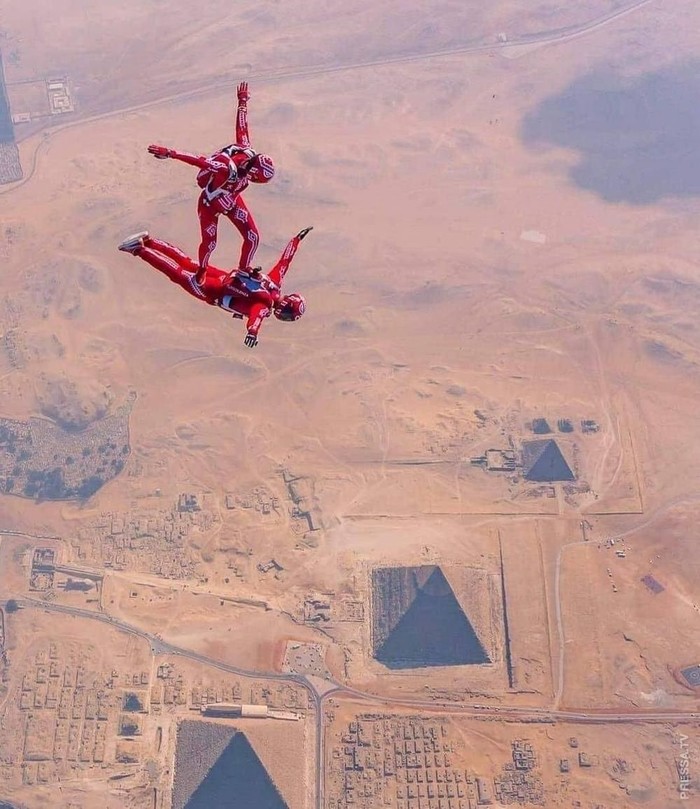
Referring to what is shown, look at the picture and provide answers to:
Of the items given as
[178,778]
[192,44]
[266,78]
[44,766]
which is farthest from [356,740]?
[192,44]

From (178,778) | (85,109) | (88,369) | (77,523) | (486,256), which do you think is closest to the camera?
(178,778)

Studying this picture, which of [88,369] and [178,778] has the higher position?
[88,369]

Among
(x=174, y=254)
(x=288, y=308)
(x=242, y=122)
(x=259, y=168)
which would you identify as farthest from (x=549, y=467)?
(x=174, y=254)

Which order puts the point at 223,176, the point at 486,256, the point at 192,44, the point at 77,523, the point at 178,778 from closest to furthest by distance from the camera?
the point at 223,176
the point at 178,778
the point at 77,523
the point at 486,256
the point at 192,44

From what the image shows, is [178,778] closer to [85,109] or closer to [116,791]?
[116,791]

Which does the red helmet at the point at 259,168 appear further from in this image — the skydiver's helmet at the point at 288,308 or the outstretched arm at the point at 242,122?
the skydiver's helmet at the point at 288,308

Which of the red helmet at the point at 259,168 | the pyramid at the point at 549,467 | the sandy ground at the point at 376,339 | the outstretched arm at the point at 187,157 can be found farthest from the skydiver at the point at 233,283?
the pyramid at the point at 549,467

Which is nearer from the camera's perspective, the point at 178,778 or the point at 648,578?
the point at 178,778
